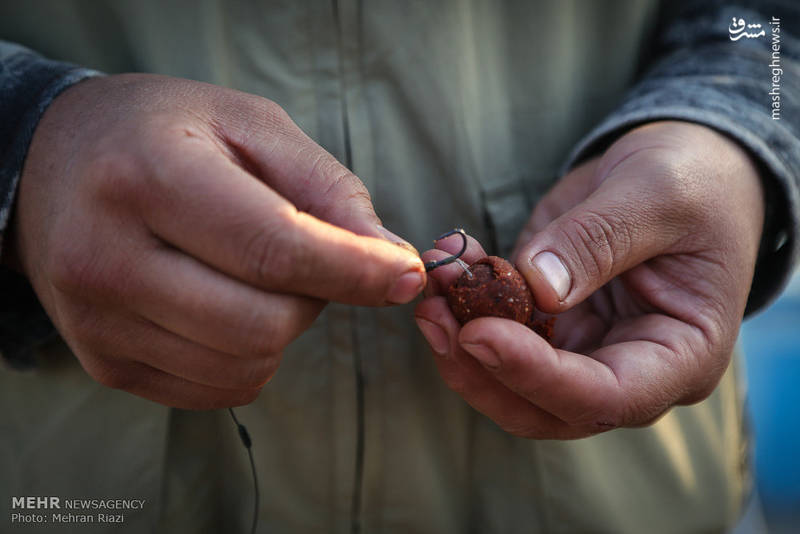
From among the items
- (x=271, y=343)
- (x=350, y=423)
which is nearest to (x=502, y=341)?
(x=271, y=343)

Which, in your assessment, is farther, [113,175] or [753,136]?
[753,136]

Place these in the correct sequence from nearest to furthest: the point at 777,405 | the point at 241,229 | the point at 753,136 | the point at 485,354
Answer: the point at 241,229 → the point at 485,354 → the point at 753,136 → the point at 777,405

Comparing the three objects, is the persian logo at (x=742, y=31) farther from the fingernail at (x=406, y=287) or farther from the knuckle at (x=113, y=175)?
the knuckle at (x=113, y=175)

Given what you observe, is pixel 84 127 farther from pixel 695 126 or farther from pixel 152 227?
pixel 695 126

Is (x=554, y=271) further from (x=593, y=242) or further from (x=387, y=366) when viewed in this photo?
(x=387, y=366)

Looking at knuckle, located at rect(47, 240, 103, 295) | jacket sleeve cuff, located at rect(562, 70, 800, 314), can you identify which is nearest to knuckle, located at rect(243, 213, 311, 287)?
knuckle, located at rect(47, 240, 103, 295)

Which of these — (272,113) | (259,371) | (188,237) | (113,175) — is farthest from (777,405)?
(113,175)

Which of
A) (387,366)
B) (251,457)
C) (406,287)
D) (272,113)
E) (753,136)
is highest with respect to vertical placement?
(272,113)
